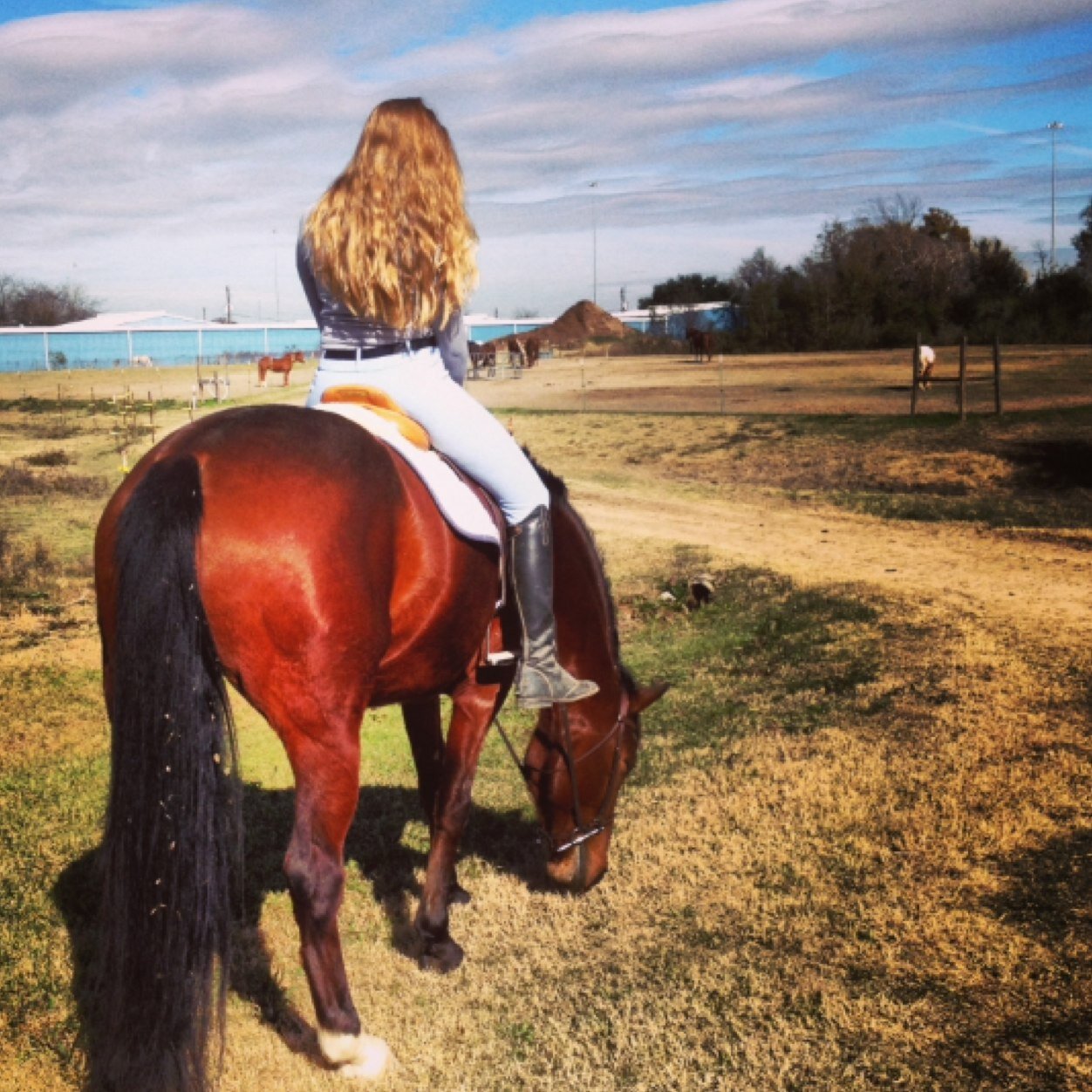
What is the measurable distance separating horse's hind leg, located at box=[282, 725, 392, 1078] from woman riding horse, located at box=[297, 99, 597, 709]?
3.36 feet

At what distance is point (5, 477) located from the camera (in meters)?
18.2

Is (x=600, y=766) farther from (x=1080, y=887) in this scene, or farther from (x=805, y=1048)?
(x=1080, y=887)

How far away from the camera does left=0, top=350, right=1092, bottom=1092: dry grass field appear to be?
3.49 meters

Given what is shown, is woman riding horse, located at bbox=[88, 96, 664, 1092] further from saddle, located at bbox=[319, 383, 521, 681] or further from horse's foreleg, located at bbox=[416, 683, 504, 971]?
horse's foreleg, located at bbox=[416, 683, 504, 971]

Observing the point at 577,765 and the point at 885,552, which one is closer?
the point at 577,765

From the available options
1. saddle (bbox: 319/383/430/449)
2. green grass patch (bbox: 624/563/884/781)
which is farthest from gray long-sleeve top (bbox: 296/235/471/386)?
green grass patch (bbox: 624/563/884/781)

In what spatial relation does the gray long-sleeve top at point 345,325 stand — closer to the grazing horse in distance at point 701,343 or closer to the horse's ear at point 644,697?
the horse's ear at point 644,697

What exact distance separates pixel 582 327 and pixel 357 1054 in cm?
8009

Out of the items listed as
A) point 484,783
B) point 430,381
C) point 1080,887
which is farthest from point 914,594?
point 430,381

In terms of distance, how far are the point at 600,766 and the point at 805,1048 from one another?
1.37 meters

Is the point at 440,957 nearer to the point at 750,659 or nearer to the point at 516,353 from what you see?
the point at 750,659

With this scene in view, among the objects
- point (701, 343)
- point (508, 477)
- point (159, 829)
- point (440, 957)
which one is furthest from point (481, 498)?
point (701, 343)

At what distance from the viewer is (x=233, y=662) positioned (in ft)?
9.87

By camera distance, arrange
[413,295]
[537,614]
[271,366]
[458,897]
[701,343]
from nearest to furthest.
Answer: [413,295], [537,614], [458,897], [271,366], [701,343]
